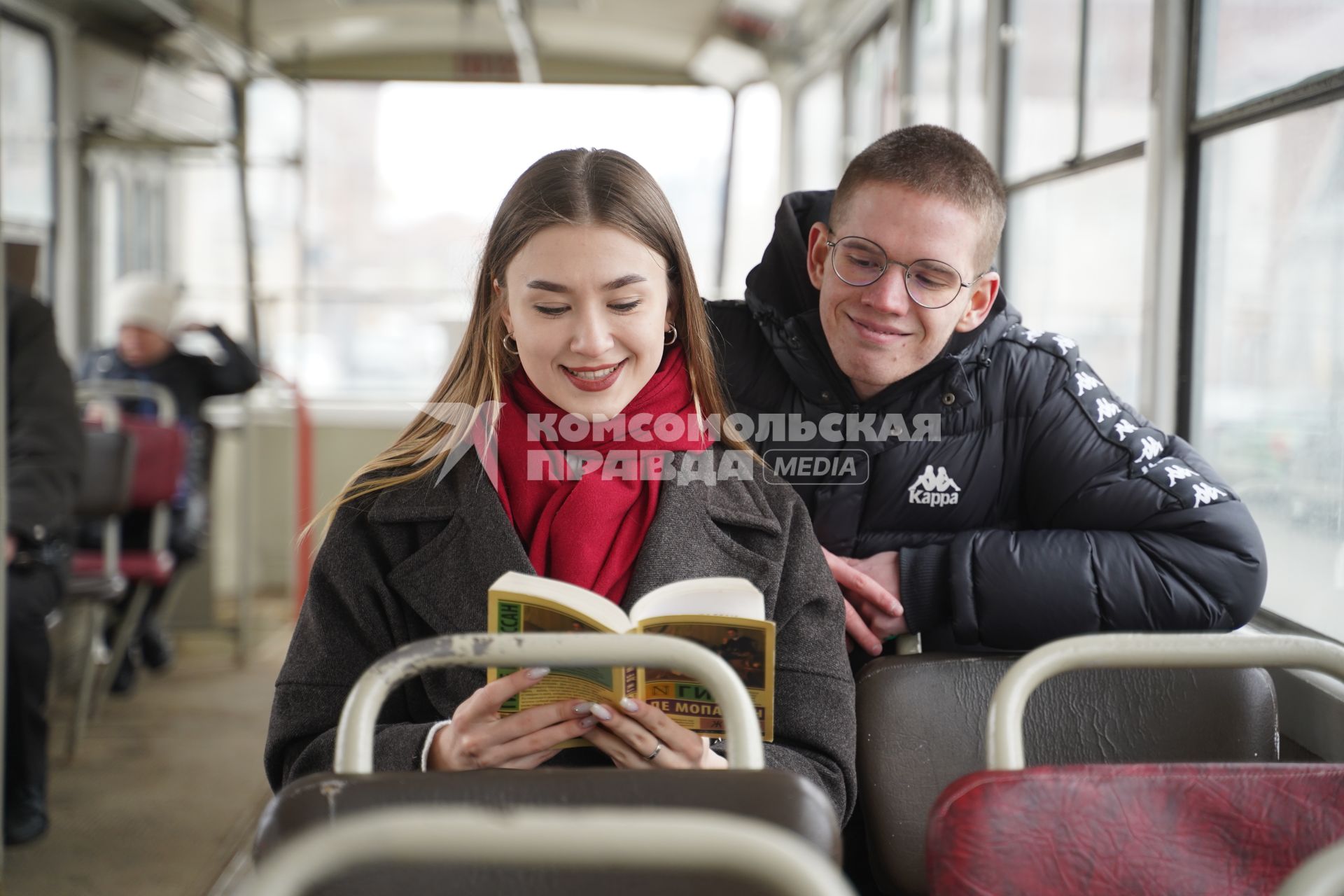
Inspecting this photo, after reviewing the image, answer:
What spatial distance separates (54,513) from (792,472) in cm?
244

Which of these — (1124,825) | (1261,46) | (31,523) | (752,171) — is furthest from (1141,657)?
(752,171)

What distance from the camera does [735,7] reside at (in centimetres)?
607

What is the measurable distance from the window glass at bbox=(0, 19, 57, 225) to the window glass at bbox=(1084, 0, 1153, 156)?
14.6ft

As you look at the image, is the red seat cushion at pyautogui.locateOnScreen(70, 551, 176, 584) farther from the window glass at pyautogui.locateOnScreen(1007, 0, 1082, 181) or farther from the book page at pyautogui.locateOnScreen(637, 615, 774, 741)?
the book page at pyautogui.locateOnScreen(637, 615, 774, 741)

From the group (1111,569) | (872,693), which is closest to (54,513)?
(872,693)

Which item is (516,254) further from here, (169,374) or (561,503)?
(169,374)

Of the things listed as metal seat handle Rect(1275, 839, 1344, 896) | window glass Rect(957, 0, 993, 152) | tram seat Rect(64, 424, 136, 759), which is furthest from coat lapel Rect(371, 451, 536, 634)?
tram seat Rect(64, 424, 136, 759)

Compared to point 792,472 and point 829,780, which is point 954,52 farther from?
point 829,780

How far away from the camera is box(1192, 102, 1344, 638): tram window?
1947 millimetres

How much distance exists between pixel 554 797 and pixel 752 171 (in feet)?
22.0

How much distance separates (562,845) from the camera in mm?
779

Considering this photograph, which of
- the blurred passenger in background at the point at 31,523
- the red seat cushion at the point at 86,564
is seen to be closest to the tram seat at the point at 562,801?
the blurred passenger in background at the point at 31,523

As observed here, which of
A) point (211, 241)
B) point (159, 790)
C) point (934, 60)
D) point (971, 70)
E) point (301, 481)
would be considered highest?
point (934, 60)

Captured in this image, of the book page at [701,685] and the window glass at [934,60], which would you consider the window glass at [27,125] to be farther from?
the book page at [701,685]
